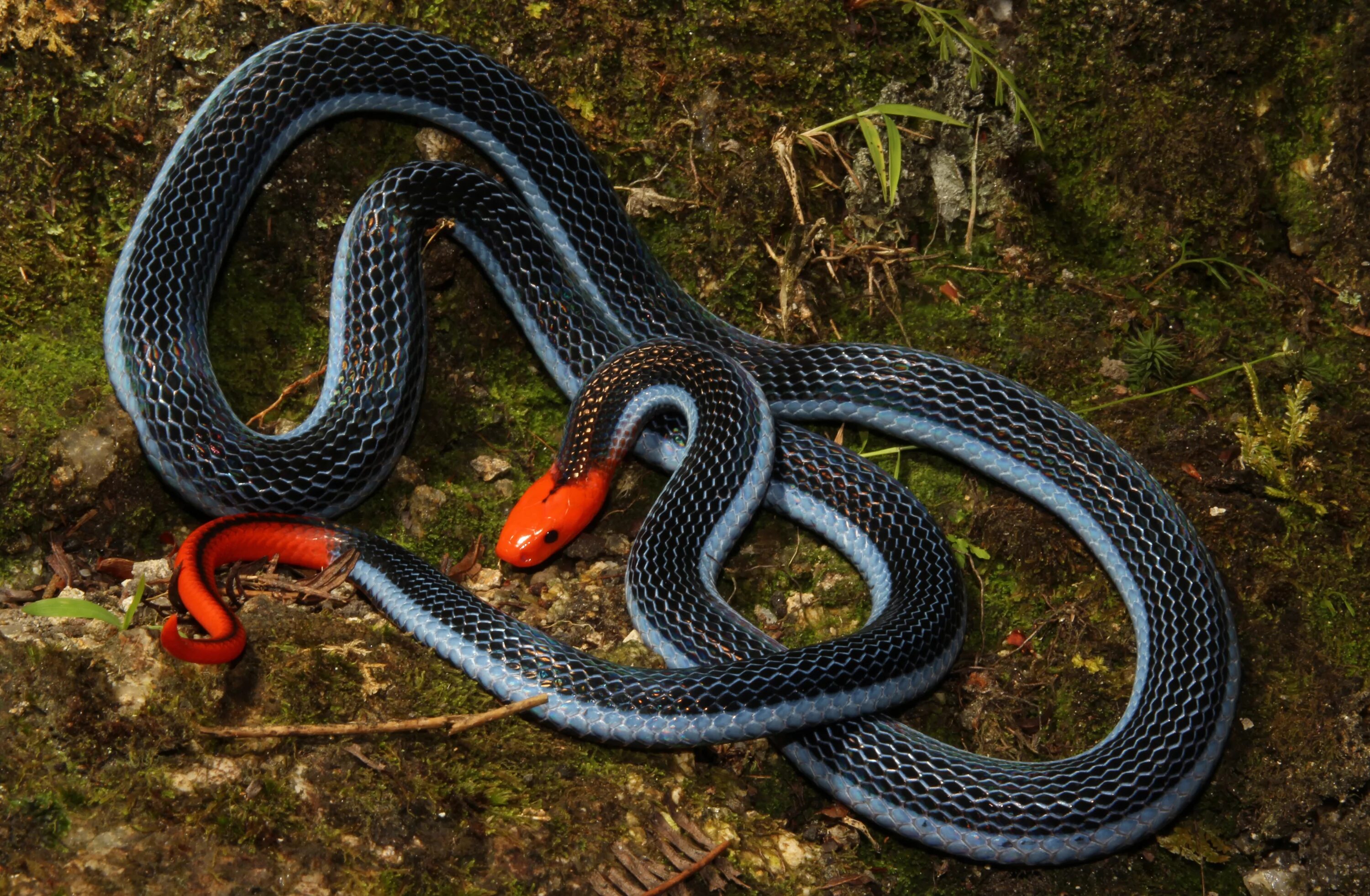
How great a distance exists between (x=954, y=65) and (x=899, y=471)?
326cm

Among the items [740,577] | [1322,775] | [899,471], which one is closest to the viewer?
[1322,775]

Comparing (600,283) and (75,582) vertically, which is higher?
(600,283)

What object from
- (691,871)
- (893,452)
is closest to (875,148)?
(893,452)

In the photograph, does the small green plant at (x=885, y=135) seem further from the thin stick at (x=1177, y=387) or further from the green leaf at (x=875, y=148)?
the thin stick at (x=1177, y=387)

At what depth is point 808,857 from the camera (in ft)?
16.0

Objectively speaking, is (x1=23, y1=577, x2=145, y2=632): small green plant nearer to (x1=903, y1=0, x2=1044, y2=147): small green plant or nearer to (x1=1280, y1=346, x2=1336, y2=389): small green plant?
(x1=903, y1=0, x2=1044, y2=147): small green plant

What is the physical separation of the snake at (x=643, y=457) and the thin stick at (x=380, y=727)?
0.25m

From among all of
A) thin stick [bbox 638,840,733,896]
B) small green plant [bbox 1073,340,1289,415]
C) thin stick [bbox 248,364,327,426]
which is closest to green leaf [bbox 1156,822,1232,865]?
thin stick [bbox 638,840,733,896]

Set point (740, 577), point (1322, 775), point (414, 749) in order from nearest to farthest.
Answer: point (414, 749) < point (1322, 775) < point (740, 577)

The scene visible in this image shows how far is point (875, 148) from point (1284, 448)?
3.42 m

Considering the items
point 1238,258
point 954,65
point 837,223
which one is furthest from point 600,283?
point 1238,258

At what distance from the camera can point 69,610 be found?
14.7ft

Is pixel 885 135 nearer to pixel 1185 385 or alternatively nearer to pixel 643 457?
pixel 1185 385

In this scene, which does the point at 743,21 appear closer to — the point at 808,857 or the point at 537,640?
the point at 537,640
